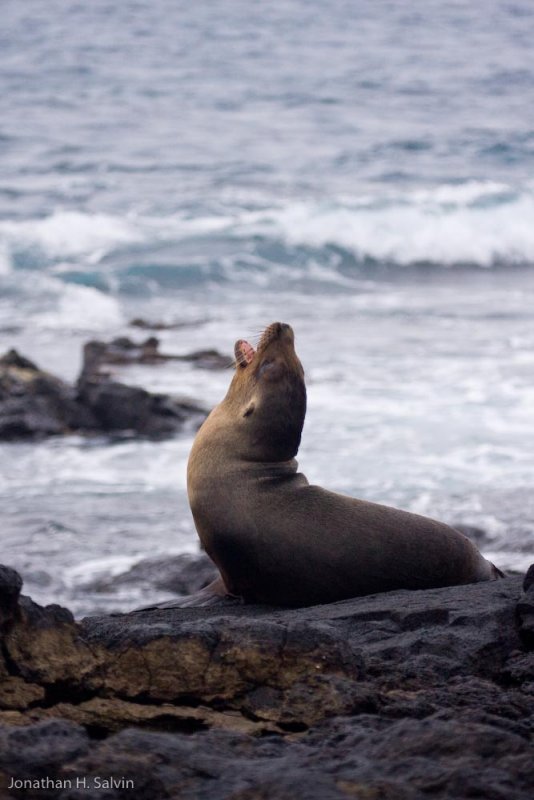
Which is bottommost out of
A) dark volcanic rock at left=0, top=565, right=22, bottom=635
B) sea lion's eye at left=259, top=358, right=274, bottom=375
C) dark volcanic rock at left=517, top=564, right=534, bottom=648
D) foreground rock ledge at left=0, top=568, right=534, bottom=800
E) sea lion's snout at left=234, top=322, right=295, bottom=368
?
dark volcanic rock at left=517, top=564, right=534, bottom=648

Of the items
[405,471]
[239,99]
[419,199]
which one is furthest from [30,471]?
[239,99]

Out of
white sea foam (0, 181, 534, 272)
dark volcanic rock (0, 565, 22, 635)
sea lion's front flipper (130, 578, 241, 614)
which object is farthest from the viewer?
white sea foam (0, 181, 534, 272)

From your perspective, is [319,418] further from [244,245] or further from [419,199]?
[419,199]

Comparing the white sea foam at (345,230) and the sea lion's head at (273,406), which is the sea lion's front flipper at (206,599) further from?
the white sea foam at (345,230)

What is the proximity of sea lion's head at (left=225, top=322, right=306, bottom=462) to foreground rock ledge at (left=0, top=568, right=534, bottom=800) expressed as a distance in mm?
1098

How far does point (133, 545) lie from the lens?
9.98m

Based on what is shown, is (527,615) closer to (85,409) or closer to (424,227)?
(85,409)

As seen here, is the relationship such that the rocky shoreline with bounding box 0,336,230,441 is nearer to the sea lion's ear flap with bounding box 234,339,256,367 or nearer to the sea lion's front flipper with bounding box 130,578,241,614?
the sea lion's ear flap with bounding box 234,339,256,367

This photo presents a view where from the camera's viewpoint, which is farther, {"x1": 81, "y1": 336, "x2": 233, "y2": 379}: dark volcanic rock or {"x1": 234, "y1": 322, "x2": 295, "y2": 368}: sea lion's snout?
{"x1": 81, "y1": 336, "x2": 233, "y2": 379}: dark volcanic rock

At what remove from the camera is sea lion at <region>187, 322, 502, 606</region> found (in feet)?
18.9

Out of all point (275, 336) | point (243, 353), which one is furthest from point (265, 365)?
point (243, 353)

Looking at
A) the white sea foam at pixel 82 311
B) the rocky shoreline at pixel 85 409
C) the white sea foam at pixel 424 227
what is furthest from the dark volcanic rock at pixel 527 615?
the white sea foam at pixel 424 227

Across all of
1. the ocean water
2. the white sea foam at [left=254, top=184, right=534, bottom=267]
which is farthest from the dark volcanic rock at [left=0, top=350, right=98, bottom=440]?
the white sea foam at [left=254, top=184, right=534, bottom=267]

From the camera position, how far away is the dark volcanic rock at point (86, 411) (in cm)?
1342
